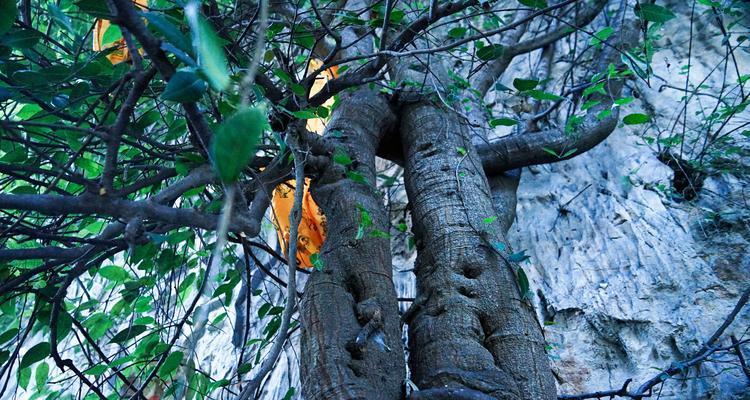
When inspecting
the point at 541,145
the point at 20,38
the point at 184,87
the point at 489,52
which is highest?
the point at 541,145

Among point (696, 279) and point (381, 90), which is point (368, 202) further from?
point (696, 279)

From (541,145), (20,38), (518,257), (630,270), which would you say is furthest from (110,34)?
(630,270)

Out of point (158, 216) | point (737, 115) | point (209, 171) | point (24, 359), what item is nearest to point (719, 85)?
point (737, 115)

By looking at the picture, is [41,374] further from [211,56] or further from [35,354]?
[211,56]

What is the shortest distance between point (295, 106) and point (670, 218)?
1511 mm

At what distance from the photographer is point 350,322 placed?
47.9 inches

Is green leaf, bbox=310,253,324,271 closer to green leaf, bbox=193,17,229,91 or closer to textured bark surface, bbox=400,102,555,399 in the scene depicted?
textured bark surface, bbox=400,102,555,399

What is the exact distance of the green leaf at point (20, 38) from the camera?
1.25 m

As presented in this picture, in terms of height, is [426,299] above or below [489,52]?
below

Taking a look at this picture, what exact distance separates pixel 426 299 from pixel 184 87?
80cm

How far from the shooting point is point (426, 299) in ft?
4.51

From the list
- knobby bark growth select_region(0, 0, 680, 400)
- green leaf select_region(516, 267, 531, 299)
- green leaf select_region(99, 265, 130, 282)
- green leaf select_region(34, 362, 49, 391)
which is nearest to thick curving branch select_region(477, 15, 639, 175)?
knobby bark growth select_region(0, 0, 680, 400)

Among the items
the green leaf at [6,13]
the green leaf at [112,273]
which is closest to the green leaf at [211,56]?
the green leaf at [6,13]

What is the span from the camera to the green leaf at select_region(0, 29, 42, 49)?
4.09 feet
